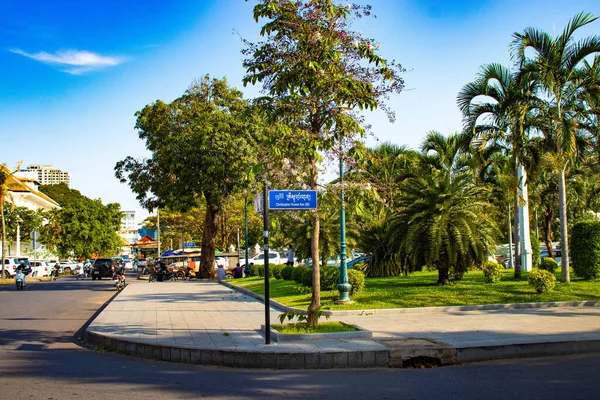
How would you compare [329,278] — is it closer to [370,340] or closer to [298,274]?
[298,274]

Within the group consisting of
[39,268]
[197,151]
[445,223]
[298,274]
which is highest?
[197,151]

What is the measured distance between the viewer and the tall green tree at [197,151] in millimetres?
30547

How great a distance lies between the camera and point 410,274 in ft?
82.9

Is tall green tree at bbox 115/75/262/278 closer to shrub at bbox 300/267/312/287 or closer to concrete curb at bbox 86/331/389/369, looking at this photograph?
shrub at bbox 300/267/312/287

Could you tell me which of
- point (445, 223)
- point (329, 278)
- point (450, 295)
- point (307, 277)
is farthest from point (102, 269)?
point (450, 295)

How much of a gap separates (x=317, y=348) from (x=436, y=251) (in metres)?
8.66

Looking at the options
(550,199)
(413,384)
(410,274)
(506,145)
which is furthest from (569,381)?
(550,199)

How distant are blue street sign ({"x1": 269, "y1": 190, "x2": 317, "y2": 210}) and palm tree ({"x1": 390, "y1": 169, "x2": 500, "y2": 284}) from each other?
772 centimetres

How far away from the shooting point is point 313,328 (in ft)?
34.1

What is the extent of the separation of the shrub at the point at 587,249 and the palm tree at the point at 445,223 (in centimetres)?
246

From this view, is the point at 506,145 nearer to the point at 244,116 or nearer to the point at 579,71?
the point at 579,71

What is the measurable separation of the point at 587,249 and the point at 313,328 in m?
11.0

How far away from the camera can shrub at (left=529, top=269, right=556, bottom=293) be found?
1515cm

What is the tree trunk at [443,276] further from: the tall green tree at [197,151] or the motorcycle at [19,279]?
the motorcycle at [19,279]
